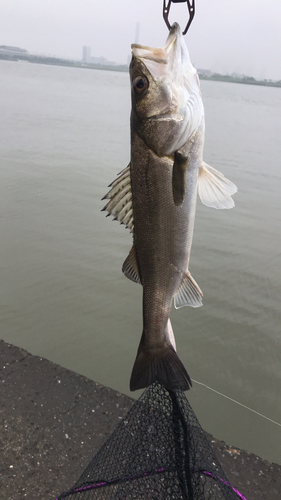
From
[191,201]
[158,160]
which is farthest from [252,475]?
[158,160]

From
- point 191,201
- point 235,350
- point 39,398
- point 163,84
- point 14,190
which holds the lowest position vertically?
point 235,350

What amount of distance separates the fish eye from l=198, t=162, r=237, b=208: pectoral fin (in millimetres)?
441

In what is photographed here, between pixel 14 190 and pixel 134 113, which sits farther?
pixel 14 190

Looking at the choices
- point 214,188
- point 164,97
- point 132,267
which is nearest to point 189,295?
point 132,267

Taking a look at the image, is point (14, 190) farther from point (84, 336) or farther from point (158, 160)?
point (158, 160)

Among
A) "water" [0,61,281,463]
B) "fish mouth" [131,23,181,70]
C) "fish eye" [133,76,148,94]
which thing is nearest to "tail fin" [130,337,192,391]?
"fish eye" [133,76,148,94]

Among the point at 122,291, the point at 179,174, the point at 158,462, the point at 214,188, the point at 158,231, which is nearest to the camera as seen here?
the point at 179,174

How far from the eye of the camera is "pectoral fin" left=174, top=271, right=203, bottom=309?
1.96 metres

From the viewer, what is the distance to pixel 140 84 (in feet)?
5.47

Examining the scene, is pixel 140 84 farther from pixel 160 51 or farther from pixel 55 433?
pixel 55 433

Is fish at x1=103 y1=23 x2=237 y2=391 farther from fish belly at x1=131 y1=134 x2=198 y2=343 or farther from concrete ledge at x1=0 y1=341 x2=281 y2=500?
concrete ledge at x1=0 y1=341 x2=281 y2=500

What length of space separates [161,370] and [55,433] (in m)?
1.67

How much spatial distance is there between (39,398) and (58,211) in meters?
5.72

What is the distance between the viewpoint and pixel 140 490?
7.79 feet
